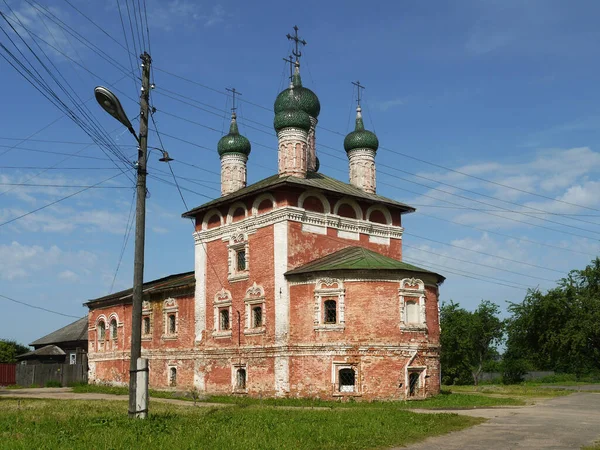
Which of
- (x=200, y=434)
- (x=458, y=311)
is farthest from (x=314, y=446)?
(x=458, y=311)

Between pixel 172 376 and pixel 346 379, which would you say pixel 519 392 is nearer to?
pixel 346 379

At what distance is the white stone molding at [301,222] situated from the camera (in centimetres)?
2480

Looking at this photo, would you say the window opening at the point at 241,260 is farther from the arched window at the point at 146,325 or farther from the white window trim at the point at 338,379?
the arched window at the point at 146,325

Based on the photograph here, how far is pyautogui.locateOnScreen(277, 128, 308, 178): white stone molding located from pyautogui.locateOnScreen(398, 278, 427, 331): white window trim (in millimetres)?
6231

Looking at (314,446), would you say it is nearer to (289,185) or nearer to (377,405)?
(377,405)

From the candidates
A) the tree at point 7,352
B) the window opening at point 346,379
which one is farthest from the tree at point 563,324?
the tree at point 7,352

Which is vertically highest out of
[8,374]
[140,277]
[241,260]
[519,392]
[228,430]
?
[241,260]

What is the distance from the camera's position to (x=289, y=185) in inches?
967

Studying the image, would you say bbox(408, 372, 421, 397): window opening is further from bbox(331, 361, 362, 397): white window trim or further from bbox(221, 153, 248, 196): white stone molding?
bbox(221, 153, 248, 196): white stone molding

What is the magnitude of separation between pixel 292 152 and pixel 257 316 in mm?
6587

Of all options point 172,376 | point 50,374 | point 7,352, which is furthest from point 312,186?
point 7,352

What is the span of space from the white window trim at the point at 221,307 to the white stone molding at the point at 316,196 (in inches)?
192

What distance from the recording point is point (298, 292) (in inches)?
945

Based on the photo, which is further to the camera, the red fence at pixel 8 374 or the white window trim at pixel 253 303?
the red fence at pixel 8 374
